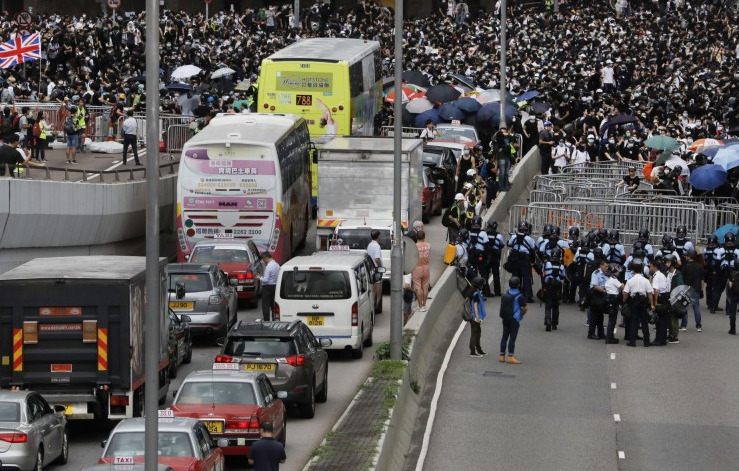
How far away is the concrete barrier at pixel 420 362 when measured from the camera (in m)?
23.1

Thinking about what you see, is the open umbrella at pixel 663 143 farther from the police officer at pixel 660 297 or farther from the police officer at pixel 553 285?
the police officer at pixel 660 297

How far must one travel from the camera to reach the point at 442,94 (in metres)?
53.5

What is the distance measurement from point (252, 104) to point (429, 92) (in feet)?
23.0

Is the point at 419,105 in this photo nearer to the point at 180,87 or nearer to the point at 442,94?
the point at 442,94

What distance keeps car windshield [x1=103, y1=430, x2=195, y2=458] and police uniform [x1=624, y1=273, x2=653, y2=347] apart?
13835 millimetres

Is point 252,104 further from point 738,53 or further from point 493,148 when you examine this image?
point 738,53

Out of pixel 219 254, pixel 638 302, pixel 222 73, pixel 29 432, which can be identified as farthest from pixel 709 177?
pixel 222 73

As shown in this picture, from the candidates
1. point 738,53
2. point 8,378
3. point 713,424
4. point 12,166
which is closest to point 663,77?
point 738,53

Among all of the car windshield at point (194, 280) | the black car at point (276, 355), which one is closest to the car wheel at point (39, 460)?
the black car at point (276, 355)

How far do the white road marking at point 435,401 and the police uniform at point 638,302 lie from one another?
10.4ft

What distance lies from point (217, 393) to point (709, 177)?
20201mm

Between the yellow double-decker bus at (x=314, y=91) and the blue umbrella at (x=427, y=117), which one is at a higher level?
the yellow double-decker bus at (x=314, y=91)

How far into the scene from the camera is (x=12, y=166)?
3334 cm

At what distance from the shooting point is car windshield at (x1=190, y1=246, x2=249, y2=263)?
33.4 metres
